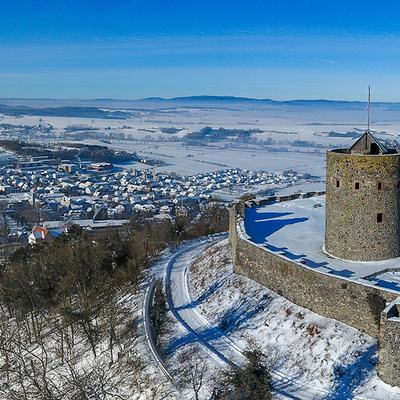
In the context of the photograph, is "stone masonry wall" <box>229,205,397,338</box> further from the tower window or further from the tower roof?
the tower roof

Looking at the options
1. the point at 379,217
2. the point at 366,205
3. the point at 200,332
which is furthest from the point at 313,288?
the point at 200,332

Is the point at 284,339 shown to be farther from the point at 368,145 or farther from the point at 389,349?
the point at 368,145

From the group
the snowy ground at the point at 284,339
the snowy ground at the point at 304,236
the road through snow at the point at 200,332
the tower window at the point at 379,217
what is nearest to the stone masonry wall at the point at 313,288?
the snowy ground at the point at 284,339

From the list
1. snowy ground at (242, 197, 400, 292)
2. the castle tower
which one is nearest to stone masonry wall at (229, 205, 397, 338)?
snowy ground at (242, 197, 400, 292)

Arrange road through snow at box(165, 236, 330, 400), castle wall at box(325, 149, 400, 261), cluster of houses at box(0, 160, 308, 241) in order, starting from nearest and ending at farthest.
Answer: road through snow at box(165, 236, 330, 400) → castle wall at box(325, 149, 400, 261) → cluster of houses at box(0, 160, 308, 241)

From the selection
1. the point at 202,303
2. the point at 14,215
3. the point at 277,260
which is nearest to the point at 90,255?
the point at 202,303

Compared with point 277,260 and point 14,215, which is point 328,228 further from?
point 14,215
